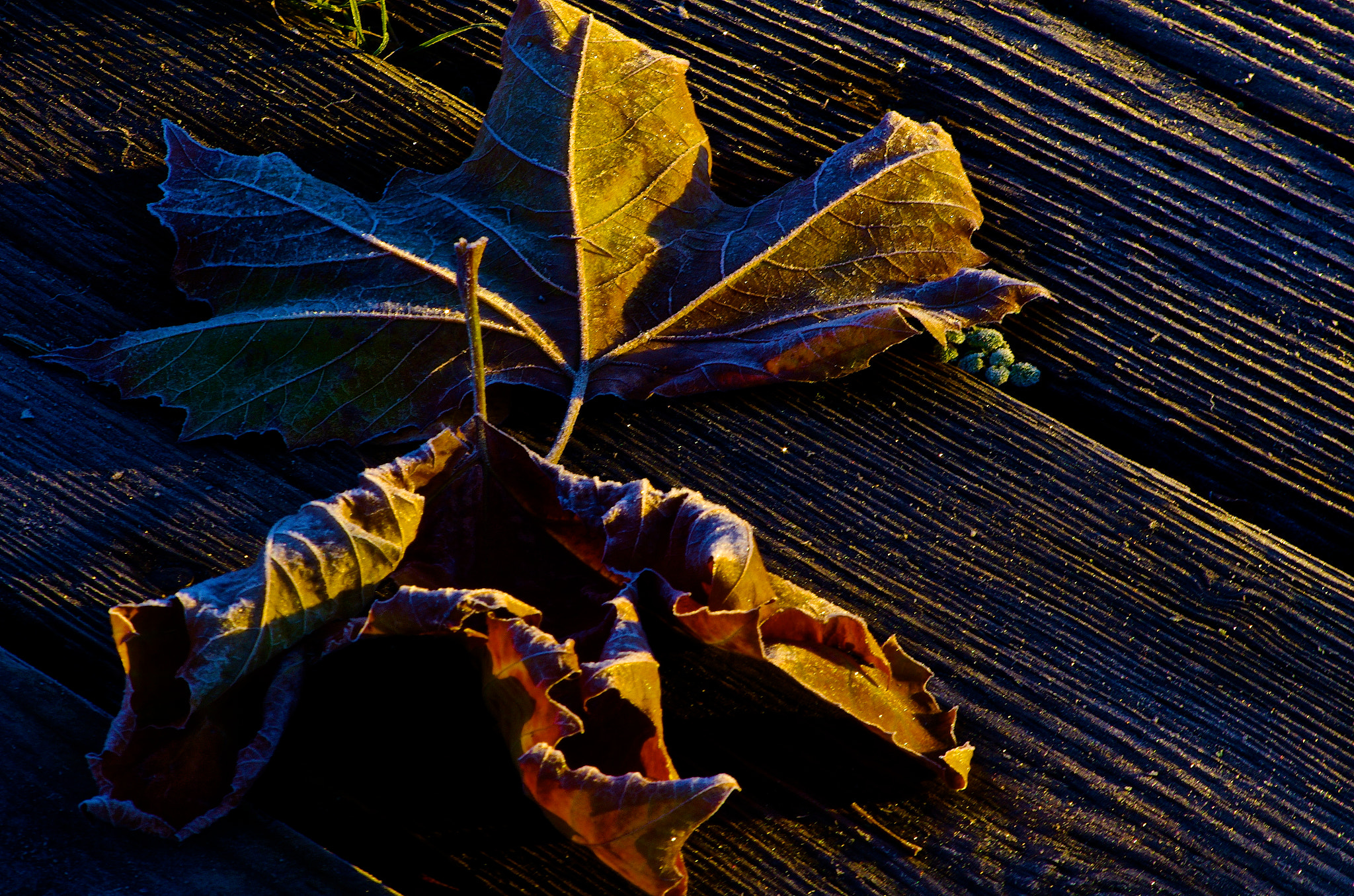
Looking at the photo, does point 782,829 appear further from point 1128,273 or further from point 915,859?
point 1128,273

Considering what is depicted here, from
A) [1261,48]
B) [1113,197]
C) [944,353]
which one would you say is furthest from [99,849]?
[1261,48]

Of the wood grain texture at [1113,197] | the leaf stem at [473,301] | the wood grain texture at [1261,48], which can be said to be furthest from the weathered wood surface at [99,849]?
the wood grain texture at [1261,48]

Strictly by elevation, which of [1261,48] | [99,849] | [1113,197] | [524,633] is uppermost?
[1261,48]

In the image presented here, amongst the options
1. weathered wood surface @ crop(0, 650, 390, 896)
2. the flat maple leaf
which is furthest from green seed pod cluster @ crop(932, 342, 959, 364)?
weathered wood surface @ crop(0, 650, 390, 896)

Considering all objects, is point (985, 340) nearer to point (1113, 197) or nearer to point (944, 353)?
point (944, 353)

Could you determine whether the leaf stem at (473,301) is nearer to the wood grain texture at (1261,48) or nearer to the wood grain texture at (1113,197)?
the wood grain texture at (1113,197)
